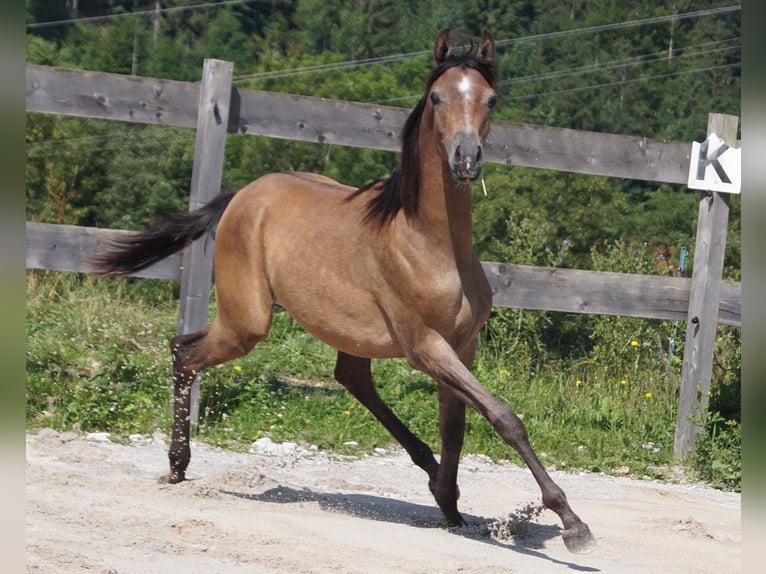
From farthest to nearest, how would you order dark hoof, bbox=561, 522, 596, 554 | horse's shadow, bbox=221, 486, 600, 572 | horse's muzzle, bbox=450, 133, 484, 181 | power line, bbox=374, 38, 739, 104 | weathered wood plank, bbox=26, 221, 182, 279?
power line, bbox=374, 38, 739, 104 < weathered wood plank, bbox=26, 221, 182, 279 < horse's shadow, bbox=221, 486, 600, 572 < dark hoof, bbox=561, 522, 596, 554 < horse's muzzle, bbox=450, 133, 484, 181

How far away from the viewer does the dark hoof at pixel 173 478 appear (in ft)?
16.5

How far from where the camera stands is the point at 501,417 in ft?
13.4

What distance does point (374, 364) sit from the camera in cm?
762

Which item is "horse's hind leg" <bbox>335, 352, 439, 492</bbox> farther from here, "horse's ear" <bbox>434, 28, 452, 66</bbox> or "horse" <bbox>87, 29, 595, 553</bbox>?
"horse's ear" <bbox>434, 28, 452, 66</bbox>

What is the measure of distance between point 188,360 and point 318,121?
6.53 ft

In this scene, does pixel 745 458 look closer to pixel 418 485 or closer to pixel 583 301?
pixel 418 485

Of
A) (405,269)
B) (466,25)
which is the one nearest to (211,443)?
(405,269)

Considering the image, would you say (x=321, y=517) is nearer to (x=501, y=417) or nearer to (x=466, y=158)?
(x=501, y=417)

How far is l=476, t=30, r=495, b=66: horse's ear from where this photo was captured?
14.3 feet

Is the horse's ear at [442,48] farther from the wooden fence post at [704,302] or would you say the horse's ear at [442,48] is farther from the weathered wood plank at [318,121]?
the wooden fence post at [704,302]

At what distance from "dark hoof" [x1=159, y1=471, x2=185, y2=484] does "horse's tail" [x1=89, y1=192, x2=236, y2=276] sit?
1280mm

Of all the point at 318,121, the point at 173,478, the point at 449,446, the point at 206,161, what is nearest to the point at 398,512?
the point at 449,446

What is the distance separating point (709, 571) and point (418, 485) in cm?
205

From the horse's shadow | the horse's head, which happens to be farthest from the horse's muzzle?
the horse's shadow
